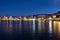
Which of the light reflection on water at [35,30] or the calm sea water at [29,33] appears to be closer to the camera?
the calm sea water at [29,33]

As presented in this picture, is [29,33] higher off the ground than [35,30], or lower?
lower

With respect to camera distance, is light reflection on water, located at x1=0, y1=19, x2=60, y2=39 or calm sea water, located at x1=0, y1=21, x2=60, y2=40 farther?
light reflection on water, located at x1=0, y1=19, x2=60, y2=39

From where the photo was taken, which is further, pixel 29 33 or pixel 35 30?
pixel 35 30
